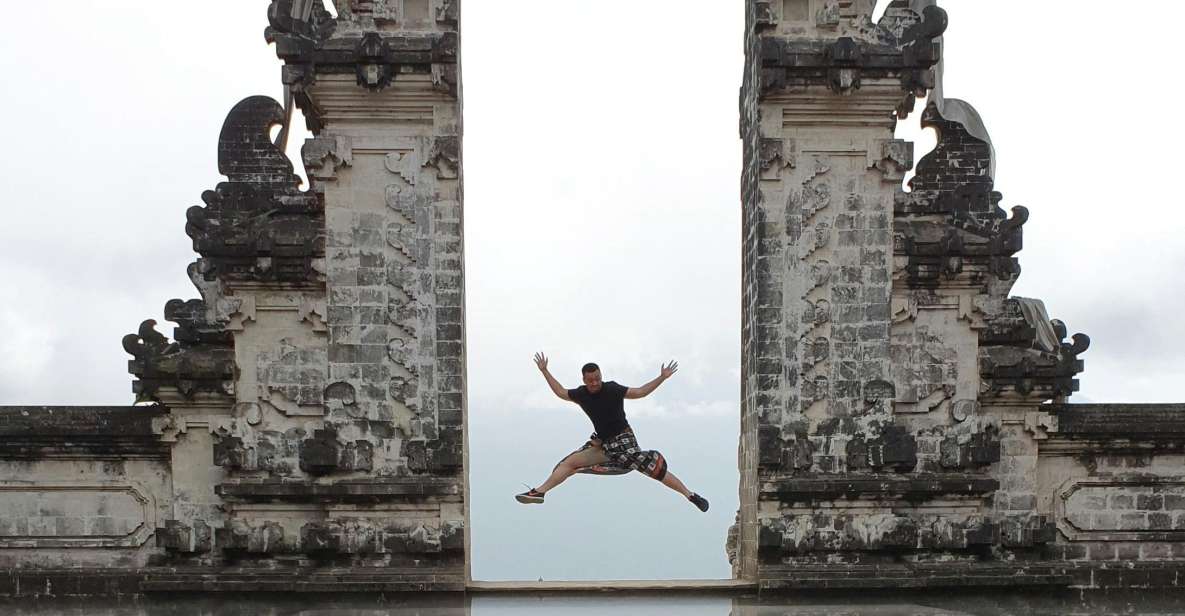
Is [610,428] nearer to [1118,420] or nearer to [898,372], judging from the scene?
[898,372]

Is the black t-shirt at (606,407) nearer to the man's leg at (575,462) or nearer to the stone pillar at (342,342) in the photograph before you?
the man's leg at (575,462)

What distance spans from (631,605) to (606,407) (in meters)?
1.79

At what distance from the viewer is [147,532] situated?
11969mm

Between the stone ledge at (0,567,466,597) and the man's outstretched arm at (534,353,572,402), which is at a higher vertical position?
the man's outstretched arm at (534,353,572,402)

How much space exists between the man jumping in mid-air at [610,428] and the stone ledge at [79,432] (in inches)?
141

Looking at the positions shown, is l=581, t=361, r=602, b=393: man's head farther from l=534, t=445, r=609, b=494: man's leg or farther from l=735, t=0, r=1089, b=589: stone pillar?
l=735, t=0, r=1089, b=589: stone pillar

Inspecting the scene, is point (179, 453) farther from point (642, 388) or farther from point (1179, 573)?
point (1179, 573)

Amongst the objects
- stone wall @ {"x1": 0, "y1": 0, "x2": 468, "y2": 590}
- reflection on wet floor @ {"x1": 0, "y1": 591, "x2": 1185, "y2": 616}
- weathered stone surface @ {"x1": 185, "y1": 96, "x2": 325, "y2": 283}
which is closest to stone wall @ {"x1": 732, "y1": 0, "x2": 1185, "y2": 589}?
reflection on wet floor @ {"x1": 0, "y1": 591, "x2": 1185, "y2": 616}

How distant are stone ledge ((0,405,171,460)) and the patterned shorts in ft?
13.8

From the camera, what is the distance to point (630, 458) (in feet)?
38.2

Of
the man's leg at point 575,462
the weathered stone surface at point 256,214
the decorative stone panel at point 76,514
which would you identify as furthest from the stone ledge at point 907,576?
the decorative stone panel at point 76,514

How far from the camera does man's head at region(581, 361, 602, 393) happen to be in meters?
11.6

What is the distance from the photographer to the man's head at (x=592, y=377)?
1159cm

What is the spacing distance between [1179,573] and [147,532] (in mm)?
9856
